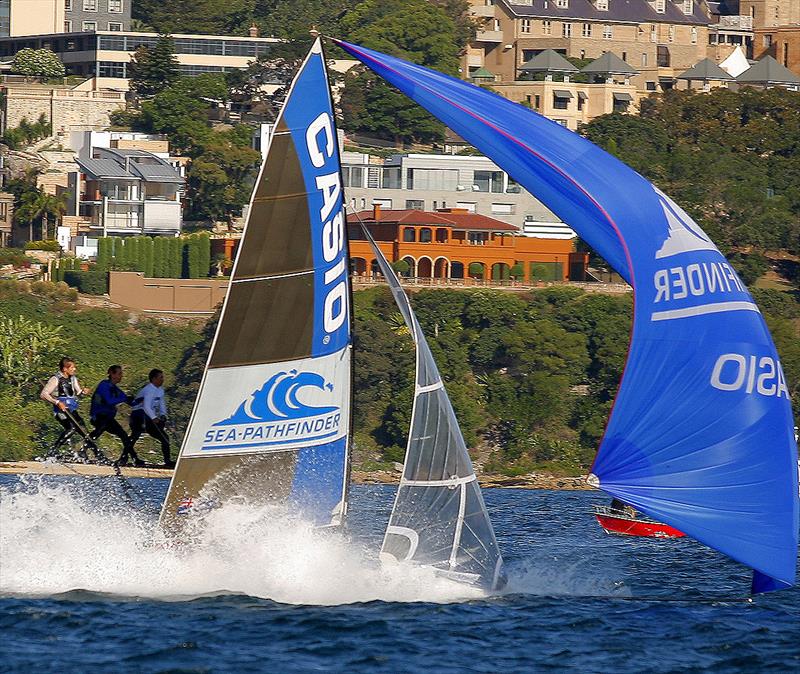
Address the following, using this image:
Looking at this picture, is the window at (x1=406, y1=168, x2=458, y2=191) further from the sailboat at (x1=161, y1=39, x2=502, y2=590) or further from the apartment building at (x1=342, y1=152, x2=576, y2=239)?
the sailboat at (x1=161, y1=39, x2=502, y2=590)

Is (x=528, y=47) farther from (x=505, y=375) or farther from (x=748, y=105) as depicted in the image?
(x=505, y=375)

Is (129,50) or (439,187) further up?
(129,50)

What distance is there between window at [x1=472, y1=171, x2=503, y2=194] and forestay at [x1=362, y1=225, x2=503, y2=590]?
68.5m

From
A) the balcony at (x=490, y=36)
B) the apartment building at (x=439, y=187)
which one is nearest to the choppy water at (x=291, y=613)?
the apartment building at (x=439, y=187)

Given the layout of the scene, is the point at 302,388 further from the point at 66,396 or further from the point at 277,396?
the point at 66,396

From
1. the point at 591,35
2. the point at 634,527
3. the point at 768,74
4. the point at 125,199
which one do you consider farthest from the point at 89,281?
the point at 768,74

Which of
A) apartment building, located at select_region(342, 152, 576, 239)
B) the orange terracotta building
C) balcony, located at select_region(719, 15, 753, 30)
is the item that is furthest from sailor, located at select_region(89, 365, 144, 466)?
balcony, located at select_region(719, 15, 753, 30)

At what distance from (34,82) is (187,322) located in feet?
128

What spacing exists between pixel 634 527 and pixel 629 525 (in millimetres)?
124

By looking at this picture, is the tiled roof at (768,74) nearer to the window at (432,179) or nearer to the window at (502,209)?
the window at (502,209)

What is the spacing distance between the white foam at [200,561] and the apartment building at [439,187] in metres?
65.7

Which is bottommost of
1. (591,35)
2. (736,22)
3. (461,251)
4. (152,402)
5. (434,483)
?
(461,251)

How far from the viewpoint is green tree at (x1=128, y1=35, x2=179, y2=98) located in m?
98.1

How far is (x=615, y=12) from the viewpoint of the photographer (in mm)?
119875
